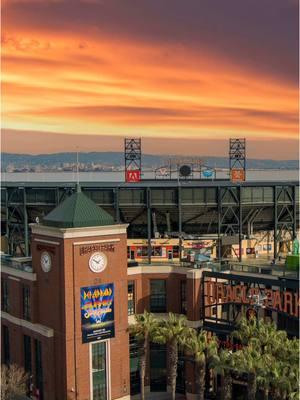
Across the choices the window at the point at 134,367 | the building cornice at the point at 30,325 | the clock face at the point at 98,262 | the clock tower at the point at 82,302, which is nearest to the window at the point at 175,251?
the window at the point at 134,367

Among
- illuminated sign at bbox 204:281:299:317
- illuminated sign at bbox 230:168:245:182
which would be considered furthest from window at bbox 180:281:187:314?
illuminated sign at bbox 230:168:245:182

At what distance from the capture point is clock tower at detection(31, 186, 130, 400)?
190 feet

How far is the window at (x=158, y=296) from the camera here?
69.5 meters

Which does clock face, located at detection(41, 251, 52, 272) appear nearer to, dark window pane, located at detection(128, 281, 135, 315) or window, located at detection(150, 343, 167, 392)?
dark window pane, located at detection(128, 281, 135, 315)

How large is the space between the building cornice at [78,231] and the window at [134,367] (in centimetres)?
1415

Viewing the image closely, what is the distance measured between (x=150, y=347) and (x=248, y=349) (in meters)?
22.6

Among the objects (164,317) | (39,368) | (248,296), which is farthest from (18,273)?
(248,296)

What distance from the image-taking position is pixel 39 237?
62000 millimetres

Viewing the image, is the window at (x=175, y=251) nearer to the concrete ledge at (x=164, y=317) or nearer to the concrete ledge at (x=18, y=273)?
the concrete ledge at (x=164, y=317)

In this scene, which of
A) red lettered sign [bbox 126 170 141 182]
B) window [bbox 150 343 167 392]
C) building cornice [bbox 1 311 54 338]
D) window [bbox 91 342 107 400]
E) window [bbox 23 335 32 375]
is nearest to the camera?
window [bbox 91 342 107 400]

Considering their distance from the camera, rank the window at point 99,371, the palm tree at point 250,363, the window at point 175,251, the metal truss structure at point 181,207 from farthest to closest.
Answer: the window at point 175,251 < the metal truss structure at point 181,207 < the window at point 99,371 < the palm tree at point 250,363

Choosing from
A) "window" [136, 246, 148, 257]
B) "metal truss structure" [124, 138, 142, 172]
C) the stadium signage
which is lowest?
"window" [136, 246, 148, 257]

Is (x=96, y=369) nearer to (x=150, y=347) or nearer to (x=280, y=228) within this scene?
(x=150, y=347)

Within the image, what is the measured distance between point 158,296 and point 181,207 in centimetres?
1219
